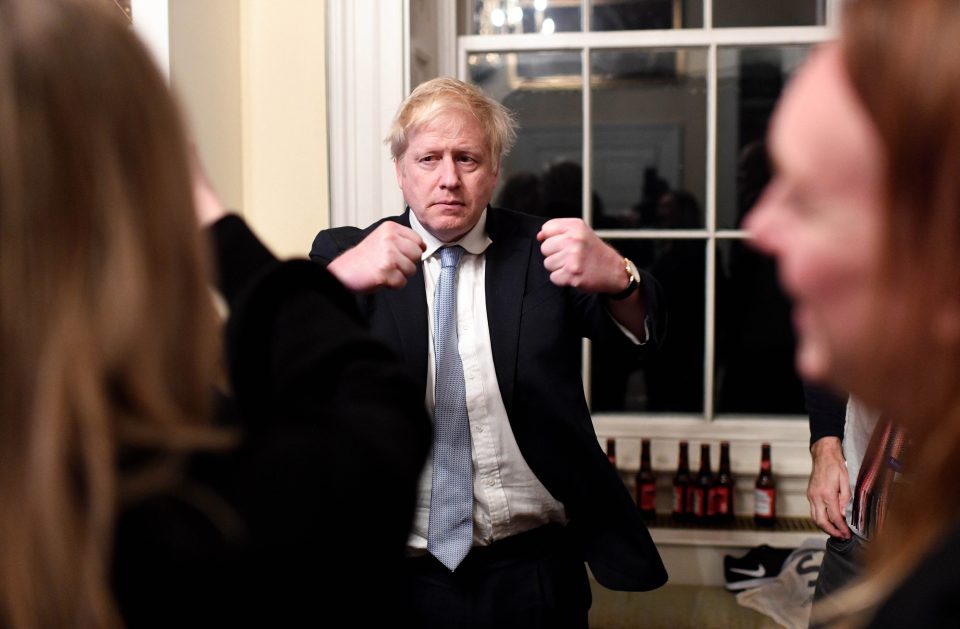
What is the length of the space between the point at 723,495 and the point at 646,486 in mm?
201

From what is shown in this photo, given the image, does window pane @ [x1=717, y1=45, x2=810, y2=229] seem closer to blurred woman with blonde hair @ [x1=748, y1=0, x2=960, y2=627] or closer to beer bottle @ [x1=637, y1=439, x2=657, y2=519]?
beer bottle @ [x1=637, y1=439, x2=657, y2=519]

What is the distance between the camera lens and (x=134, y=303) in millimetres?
580

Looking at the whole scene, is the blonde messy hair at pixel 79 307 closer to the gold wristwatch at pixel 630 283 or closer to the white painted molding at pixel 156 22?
the gold wristwatch at pixel 630 283

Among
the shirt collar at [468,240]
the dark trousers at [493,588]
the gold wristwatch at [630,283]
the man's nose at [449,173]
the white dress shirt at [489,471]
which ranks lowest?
the dark trousers at [493,588]

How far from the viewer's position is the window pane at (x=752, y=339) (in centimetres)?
277

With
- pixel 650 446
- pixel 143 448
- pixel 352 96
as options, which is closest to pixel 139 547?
pixel 143 448

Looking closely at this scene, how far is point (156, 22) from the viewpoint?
1.96 metres

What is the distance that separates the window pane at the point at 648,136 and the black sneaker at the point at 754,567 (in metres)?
0.90

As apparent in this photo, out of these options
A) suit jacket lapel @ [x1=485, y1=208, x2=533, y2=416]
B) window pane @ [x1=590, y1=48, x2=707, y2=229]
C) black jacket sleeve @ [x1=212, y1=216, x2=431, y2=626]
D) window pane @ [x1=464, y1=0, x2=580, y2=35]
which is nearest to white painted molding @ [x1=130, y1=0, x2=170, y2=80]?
suit jacket lapel @ [x1=485, y1=208, x2=533, y2=416]

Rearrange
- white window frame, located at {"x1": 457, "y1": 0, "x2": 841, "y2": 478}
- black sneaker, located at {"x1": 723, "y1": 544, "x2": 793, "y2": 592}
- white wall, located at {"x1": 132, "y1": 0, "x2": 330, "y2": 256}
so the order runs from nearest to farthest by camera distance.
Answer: white wall, located at {"x1": 132, "y1": 0, "x2": 330, "y2": 256}
black sneaker, located at {"x1": 723, "y1": 544, "x2": 793, "y2": 592}
white window frame, located at {"x1": 457, "y1": 0, "x2": 841, "y2": 478}

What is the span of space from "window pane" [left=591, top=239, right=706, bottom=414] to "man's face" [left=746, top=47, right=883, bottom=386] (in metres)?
2.22

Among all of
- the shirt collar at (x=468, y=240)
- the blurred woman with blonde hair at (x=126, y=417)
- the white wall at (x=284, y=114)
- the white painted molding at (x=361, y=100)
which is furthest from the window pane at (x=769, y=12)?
the blurred woman with blonde hair at (x=126, y=417)

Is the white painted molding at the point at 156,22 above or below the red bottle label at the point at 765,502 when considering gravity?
above

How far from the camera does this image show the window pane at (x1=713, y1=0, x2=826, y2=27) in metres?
2.72
